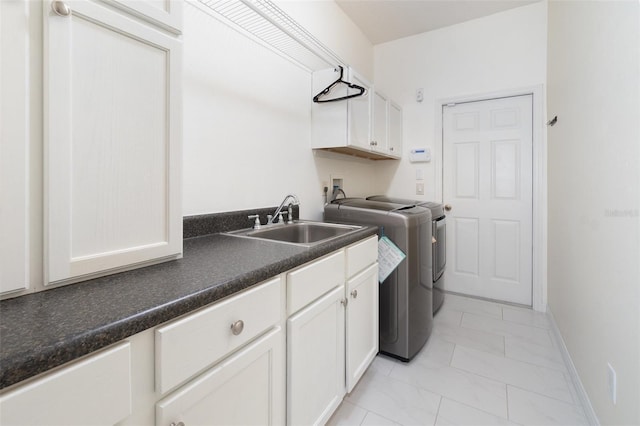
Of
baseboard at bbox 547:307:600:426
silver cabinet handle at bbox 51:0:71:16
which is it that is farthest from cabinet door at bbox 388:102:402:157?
silver cabinet handle at bbox 51:0:71:16

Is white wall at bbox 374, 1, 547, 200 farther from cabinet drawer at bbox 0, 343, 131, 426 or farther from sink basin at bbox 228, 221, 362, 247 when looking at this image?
cabinet drawer at bbox 0, 343, 131, 426

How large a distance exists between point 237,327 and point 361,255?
0.85 meters

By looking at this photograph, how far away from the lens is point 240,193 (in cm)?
165

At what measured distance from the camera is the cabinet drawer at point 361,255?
1429mm

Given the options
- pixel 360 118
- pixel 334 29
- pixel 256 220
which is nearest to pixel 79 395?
pixel 256 220

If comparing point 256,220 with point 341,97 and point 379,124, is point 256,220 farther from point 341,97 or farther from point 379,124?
point 379,124

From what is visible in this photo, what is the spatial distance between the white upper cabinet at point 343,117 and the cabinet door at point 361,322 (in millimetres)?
944

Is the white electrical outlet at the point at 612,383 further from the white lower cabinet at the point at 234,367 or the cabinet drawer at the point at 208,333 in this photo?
the cabinet drawer at the point at 208,333

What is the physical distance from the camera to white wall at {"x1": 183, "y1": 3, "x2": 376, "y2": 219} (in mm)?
1396

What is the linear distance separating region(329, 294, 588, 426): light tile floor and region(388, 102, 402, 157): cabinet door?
166 centimetres

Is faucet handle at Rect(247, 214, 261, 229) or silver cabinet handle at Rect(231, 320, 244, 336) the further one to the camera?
faucet handle at Rect(247, 214, 261, 229)

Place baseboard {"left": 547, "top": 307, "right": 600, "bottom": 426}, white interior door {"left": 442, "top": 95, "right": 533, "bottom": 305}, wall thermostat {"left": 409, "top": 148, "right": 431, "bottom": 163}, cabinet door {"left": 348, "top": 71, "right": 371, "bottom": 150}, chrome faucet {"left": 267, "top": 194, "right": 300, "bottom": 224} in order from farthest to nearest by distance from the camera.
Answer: wall thermostat {"left": 409, "top": 148, "right": 431, "bottom": 163}
white interior door {"left": 442, "top": 95, "right": 533, "bottom": 305}
cabinet door {"left": 348, "top": 71, "right": 371, "bottom": 150}
chrome faucet {"left": 267, "top": 194, "right": 300, "bottom": 224}
baseboard {"left": 547, "top": 307, "right": 600, "bottom": 426}

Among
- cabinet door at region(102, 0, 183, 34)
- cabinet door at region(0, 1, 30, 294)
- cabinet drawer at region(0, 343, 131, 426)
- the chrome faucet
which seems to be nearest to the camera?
cabinet drawer at region(0, 343, 131, 426)

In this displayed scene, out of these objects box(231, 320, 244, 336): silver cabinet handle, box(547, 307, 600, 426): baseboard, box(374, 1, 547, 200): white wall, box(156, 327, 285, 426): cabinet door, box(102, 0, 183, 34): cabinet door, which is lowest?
box(547, 307, 600, 426): baseboard
